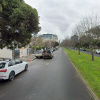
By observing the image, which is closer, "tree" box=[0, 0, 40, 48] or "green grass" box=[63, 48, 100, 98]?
"green grass" box=[63, 48, 100, 98]

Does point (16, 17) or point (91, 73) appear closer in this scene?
point (16, 17)

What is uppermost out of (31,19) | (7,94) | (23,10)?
(23,10)

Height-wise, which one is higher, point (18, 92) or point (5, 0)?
point (5, 0)

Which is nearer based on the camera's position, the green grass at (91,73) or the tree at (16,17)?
the green grass at (91,73)

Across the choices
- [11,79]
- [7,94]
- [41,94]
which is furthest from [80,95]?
[11,79]

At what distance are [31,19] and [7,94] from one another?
4.81 m

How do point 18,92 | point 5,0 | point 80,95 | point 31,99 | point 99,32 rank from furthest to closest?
point 99,32
point 5,0
point 18,92
point 80,95
point 31,99

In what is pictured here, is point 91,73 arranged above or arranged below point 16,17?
below

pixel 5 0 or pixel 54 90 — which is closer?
pixel 54 90

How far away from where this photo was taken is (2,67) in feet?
19.4

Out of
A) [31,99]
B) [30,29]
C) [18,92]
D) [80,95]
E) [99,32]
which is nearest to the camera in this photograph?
[31,99]

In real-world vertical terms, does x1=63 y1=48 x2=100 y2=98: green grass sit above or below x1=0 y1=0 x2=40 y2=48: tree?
below

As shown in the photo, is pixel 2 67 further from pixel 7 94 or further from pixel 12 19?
pixel 12 19

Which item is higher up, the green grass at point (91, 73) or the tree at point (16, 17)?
the tree at point (16, 17)
